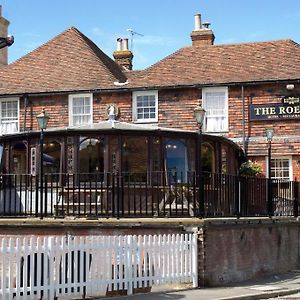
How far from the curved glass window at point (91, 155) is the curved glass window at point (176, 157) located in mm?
1943

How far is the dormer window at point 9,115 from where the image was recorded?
28281 millimetres

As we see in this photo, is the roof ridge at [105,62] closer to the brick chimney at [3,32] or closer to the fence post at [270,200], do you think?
the brick chimney at [3,32]

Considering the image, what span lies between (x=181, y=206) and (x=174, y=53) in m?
15.2

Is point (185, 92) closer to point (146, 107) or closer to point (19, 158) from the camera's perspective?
point (146, 107)

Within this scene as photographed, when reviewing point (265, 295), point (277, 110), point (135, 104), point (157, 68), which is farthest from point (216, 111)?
point (265, 295)

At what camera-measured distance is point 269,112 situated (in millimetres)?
26141

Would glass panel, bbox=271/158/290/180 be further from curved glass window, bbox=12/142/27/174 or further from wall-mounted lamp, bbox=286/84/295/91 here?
curved glass window, bbox=12/142/27/174

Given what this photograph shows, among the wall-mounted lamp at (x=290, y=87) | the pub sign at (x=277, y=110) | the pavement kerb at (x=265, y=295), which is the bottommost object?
the pavement kerb at (x=265, y=295)

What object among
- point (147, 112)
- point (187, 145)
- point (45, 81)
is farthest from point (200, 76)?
point (187, 145)

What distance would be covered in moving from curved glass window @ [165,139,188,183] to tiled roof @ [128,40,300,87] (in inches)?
319

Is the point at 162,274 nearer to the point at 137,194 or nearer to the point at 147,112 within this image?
the point at 137,194

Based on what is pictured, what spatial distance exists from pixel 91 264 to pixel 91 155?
269 inches

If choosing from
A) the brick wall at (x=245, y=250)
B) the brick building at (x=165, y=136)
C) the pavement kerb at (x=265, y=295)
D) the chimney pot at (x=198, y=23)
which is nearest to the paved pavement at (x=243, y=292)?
the pavement kerb at (x=265, y=295)

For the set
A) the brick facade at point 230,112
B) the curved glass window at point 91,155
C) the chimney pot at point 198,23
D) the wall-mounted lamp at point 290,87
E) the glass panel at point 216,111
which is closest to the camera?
the curved glass window at point 91,155
